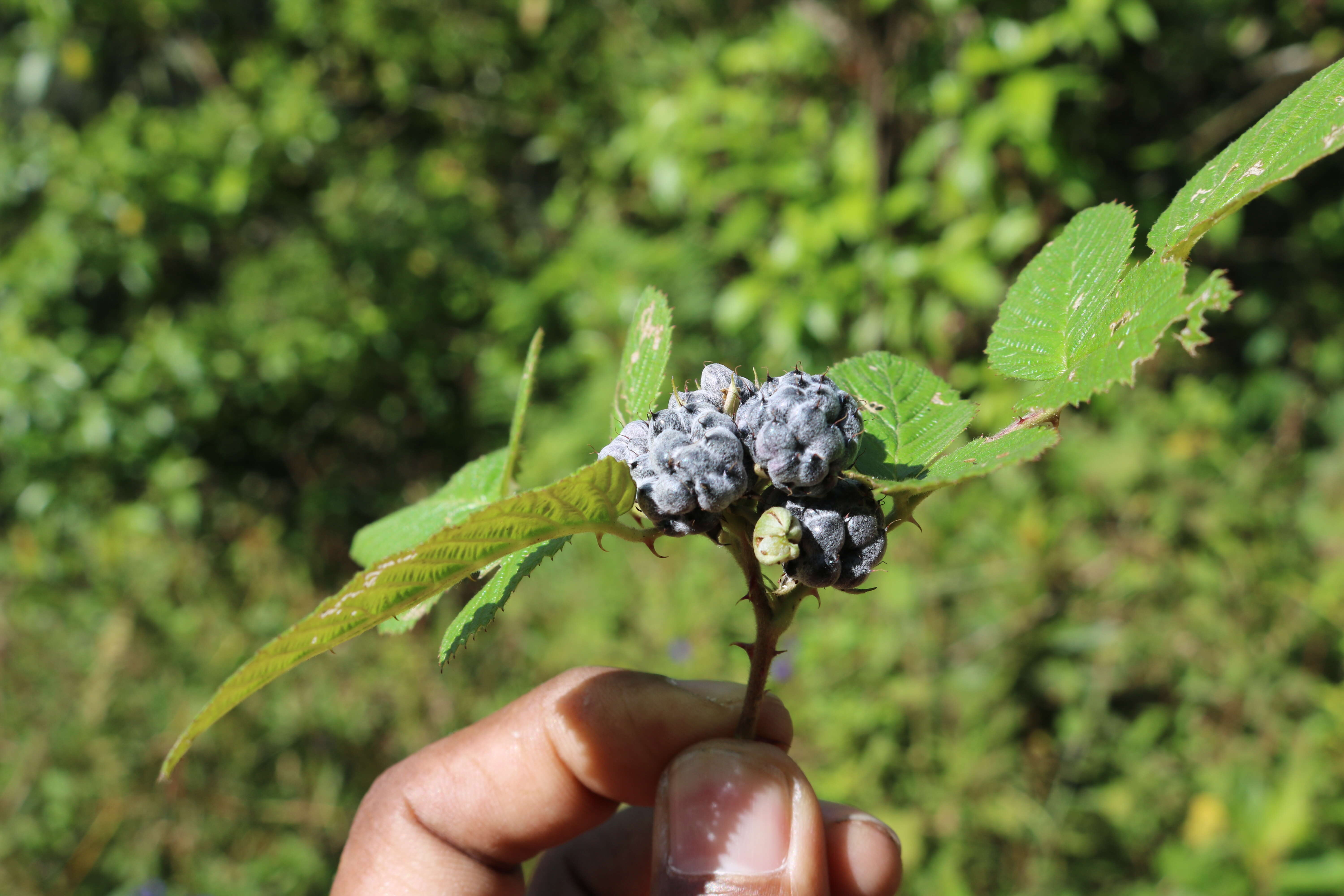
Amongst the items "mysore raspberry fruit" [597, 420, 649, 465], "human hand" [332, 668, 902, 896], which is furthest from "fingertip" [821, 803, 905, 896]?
"mysore raspberry fruit" [597, 420, 649, 465]

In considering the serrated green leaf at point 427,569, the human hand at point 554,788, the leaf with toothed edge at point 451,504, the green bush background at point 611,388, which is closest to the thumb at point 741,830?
the human hand at point 554,788

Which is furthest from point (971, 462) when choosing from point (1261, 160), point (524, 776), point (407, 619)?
point (524, 776)

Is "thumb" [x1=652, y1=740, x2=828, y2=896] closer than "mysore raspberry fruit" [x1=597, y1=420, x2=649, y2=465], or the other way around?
"mysore raspberry fruit" [x1=597, y1=420, x2=649, y2=465]

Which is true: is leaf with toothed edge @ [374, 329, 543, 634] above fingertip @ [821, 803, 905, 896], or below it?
above

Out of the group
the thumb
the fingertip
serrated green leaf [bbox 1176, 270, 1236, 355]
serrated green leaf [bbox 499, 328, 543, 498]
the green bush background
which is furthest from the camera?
the green bush background

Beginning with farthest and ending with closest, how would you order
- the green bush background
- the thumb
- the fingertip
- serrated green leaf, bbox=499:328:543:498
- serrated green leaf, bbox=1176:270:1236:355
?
the green bush background
the fingertip
the thumb
serrated green leaf, bbox=499:328:543:498
serrated green leaf, bbox=1176:270:1236:355

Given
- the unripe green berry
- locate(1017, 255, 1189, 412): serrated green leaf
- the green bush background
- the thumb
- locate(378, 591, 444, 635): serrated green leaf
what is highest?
locate(1017, 255, 1189, 412): serrated green leaf

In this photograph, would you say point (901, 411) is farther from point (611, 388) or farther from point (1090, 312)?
point (611, 388)

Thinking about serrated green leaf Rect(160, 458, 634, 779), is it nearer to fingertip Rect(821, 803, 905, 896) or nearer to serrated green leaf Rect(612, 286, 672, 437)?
serrated green leaf Rect(612, 286, 672, 437)
